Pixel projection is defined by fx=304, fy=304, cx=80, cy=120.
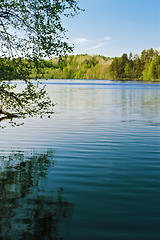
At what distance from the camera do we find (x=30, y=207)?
9.46 meters

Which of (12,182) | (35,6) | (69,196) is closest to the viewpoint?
(69,196)

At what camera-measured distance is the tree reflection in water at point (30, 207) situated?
26.1 ft

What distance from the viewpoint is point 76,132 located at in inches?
936

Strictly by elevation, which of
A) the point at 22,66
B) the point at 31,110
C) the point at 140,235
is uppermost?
the point at 22,66

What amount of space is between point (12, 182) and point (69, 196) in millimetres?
2778

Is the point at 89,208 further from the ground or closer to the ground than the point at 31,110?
closer to the ground

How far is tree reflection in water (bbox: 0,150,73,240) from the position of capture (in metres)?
7.97

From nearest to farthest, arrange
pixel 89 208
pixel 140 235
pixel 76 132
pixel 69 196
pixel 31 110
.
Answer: pixel 140 235
pixel 89 208
pixel 69 196
pixel 31 110
pixel 76 132

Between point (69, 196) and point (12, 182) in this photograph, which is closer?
point (69, 196)

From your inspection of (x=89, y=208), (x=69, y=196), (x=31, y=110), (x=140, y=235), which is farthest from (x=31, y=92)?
(x=140, y=235)

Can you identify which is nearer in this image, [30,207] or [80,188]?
[30,207]

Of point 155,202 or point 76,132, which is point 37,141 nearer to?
point 76,132

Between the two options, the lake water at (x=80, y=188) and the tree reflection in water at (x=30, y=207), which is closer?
the tree reflection in water at (x=30, y=207)

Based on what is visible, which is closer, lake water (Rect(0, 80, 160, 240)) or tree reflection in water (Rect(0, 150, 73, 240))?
tree reflection in water (Rect(0, 150, 73, 240))
